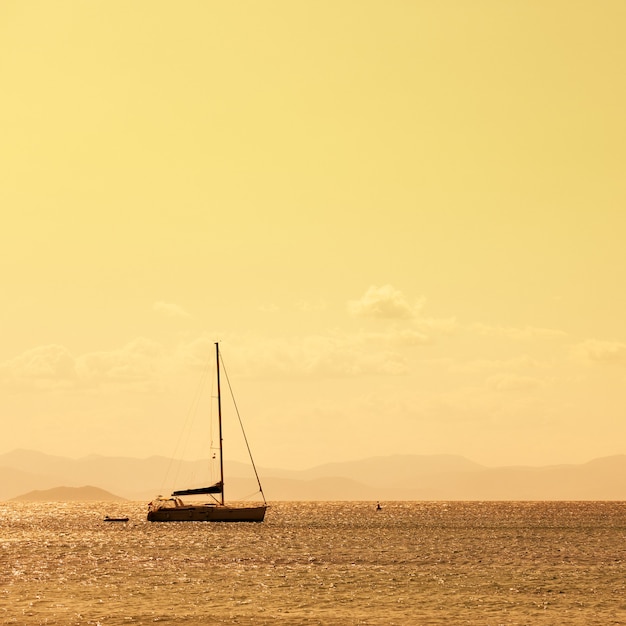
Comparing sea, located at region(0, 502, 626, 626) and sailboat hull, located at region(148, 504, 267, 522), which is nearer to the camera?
sea, located at region(0, 502, 626, 626)

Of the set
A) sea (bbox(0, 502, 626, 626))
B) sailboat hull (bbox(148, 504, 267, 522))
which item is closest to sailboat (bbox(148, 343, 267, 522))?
sailboat hull (bbox(148, 504, 267, 522))

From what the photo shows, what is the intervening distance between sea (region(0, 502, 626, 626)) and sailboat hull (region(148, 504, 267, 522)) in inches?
859

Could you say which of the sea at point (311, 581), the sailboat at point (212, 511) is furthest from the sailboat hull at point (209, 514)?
the sea at point (311, 581)

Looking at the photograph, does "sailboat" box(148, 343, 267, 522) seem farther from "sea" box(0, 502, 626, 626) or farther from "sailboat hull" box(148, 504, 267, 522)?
"sea" box(0, 502, 626, 626)

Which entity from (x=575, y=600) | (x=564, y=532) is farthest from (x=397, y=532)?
(x=575, y=600)

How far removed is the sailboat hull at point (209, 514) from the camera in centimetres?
13750

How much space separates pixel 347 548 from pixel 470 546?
14863 millimetres

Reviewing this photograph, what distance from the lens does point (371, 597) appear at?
190 feet

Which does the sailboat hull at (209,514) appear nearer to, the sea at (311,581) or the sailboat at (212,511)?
the sailboat at (212,511)

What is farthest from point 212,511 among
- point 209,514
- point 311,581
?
point 311,581

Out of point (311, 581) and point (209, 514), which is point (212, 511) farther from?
point (311, 581)

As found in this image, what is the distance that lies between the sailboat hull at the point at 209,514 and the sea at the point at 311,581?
2182cm

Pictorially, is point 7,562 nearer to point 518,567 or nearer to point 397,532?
point 518,567

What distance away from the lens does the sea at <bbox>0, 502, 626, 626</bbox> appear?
50812 millimetres
